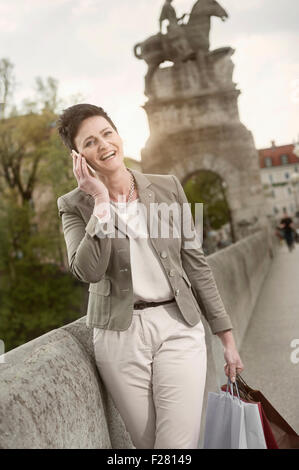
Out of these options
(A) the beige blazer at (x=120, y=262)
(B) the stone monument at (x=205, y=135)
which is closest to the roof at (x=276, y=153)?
(B) the stone monument at (x=205, y=135)

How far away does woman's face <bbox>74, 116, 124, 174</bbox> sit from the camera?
190 cm

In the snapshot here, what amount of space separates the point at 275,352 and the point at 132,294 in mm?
3249

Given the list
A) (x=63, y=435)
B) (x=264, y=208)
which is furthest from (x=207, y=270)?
(x=264, y=208)

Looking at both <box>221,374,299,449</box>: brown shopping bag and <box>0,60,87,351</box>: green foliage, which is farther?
<box>0,60,87,351</box>: green foliage

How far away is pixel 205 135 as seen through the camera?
20125 mm

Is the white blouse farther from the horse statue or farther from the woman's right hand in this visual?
the horse statue

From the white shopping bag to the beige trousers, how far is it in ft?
0.18

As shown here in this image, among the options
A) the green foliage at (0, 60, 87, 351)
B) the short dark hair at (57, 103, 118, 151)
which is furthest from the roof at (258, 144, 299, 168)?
the short dark hair at (57, 103, 118, 151)

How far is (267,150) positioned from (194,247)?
251 ft

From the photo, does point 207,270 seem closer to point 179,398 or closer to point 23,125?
point 179,398

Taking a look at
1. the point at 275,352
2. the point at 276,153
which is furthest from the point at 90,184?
the point at 276,153

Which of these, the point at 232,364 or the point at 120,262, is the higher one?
the point at 120,262

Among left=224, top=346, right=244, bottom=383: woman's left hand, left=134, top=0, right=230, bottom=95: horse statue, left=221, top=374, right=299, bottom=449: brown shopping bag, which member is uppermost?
left=134, top=0, right=230, bottom=95: horse statue

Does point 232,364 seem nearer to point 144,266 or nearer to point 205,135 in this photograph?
point 144,266
